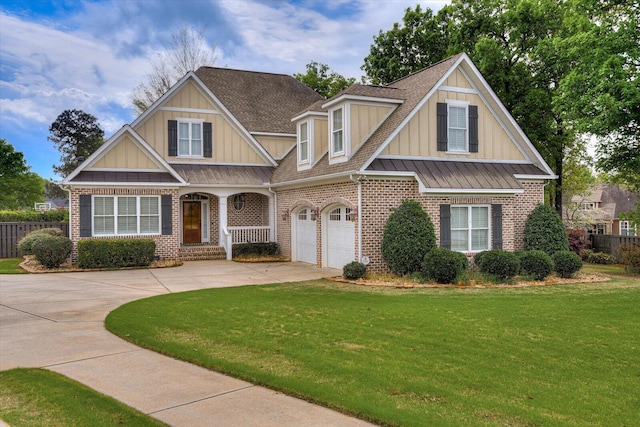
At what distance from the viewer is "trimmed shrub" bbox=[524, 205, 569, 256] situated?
17328mm

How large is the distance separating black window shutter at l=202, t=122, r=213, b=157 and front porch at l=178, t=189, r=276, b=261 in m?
1.79

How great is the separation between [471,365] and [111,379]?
14.3 ft

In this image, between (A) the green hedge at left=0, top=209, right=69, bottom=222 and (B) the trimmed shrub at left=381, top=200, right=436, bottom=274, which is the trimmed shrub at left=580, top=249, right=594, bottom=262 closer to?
(B) the trimmed shrub at left=381, top=200, right=436, bottom=274

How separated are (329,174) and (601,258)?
13530 millimetres

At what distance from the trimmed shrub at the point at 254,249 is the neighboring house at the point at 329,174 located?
361mm

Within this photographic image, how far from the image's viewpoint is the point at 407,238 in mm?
15219

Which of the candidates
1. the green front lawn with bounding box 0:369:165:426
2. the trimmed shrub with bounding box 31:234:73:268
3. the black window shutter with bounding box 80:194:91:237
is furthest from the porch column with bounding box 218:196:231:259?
the green front lawn with bounding box 0:369:165:426

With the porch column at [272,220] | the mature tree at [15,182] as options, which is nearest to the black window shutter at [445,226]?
the porch column at [272,220]

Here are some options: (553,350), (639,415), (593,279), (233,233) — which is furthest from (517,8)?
(639,415)

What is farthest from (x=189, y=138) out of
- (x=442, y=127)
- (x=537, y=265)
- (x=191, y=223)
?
(x=537, y=265)

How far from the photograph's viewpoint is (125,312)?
33.2 ft

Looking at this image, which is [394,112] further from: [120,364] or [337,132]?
[120,364]

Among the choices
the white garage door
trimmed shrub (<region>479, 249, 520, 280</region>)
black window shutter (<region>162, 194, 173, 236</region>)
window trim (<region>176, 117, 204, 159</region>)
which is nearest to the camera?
trimmed shrub (<region>479, 249, 520, 280</region>)

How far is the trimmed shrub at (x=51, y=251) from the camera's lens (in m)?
17.8
